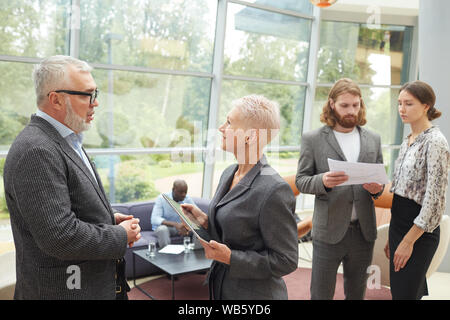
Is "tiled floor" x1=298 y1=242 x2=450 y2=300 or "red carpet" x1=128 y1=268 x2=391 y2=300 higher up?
"tiled floor" x1=298 y1=242 x2=450 y2=300

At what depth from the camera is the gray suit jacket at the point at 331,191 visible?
2471 mm

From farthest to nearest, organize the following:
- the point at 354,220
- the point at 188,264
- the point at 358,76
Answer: the point at 358,76
the point at 188,264
the point at 354,220

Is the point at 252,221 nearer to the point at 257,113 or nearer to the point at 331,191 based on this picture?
the point at 257,113

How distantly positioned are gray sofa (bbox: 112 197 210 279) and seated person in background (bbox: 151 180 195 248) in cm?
13

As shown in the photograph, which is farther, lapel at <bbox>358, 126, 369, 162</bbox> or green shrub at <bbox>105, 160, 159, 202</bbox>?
green shrub at <bbox>105, 160, 159, 202</bbox>

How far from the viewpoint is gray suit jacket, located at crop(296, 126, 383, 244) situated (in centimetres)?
247

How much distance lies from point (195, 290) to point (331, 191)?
2.35m

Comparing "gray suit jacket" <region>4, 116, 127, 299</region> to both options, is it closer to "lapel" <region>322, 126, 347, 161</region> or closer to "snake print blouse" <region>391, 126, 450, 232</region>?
"lapel" <region>322, 126, 347, 161</region>

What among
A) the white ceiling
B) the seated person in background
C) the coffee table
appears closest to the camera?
the coffee table

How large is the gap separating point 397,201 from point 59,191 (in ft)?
6.81

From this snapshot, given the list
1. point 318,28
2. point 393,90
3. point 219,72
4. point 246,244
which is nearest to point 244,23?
point 219,72

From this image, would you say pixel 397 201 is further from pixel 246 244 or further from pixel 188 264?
pixel 188 264

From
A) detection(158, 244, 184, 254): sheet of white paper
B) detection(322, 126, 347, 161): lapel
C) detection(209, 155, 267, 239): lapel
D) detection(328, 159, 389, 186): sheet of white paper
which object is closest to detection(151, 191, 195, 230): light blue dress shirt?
detection(158, 244, 184, 254): sheet of white paper

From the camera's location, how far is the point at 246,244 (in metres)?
1.53
